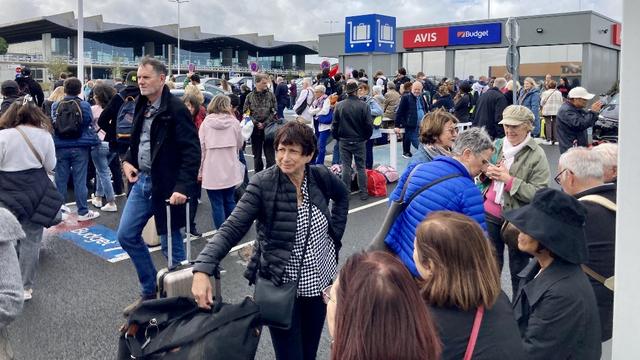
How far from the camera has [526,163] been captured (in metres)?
4.38

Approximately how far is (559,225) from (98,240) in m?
6.00

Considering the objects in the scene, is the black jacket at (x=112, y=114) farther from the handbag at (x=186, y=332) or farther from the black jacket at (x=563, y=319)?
the black jacket at (x=563, y=319)

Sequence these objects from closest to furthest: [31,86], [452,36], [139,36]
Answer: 1. [31,86]
2. [452,36]
3. [139,36]

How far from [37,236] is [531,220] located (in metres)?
4.31

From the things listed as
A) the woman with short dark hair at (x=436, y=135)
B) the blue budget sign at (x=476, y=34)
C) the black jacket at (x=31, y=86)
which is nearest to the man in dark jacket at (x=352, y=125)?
the woman with short dark hair at (x=436, y=135)

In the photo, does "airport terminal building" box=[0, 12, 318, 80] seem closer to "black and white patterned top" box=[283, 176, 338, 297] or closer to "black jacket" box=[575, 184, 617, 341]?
"black and white patterned top" box=[283, 176, 338, 297]

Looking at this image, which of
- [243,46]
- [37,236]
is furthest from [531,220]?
[243,46]

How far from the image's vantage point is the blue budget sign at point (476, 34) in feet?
108

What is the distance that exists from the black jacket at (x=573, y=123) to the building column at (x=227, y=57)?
84.7 m

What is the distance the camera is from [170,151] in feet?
15.3

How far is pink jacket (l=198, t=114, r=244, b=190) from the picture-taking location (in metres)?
6.99

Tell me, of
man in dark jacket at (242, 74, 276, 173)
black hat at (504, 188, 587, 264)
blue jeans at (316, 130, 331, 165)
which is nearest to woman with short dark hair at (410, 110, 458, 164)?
black hat at (504, 188, 587, 264)

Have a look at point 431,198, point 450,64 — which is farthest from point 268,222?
point 450,64

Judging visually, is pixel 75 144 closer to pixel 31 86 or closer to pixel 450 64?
pixel 31 86
